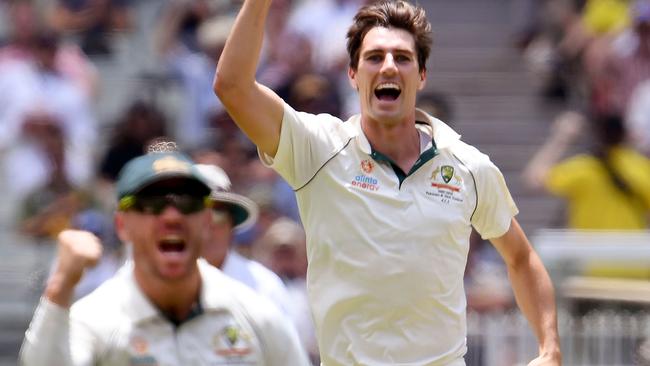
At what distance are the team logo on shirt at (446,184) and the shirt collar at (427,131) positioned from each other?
0.32 feet

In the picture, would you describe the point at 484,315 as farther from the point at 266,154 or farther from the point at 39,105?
the point at 266,154

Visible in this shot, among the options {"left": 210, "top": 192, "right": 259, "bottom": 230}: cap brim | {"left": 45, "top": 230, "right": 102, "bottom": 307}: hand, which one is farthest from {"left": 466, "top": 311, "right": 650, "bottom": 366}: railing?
{"left": 45, "top": 230, "right": 102, "bottom": 307}: hand

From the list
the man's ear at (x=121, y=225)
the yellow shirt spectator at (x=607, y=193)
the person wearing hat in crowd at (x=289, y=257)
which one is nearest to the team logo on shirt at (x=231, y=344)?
the man's ear at (x=121, y=225)

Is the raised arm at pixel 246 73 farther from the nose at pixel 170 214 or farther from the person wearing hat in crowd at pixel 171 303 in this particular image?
the nose at pixel 170 214

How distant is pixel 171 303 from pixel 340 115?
26.6ft

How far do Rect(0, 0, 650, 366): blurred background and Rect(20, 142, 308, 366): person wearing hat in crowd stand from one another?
4.77 metres

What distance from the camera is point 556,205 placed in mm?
13711

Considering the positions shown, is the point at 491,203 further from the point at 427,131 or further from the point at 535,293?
the point at 535,293

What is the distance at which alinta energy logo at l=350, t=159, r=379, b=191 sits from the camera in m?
5.95

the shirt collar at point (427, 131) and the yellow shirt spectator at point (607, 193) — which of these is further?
the yellow shirt spectator at point (607, 193)

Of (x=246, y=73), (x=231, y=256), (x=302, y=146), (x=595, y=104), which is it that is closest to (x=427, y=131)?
(x=302, y=146)

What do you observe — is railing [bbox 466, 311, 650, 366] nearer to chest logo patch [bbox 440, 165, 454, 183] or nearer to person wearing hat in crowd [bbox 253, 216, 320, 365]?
person wearing hat in crowd [bbox 253, 216, 320, 365]

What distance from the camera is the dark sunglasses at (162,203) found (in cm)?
485

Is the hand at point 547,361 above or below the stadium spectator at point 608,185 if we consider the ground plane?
A: below
